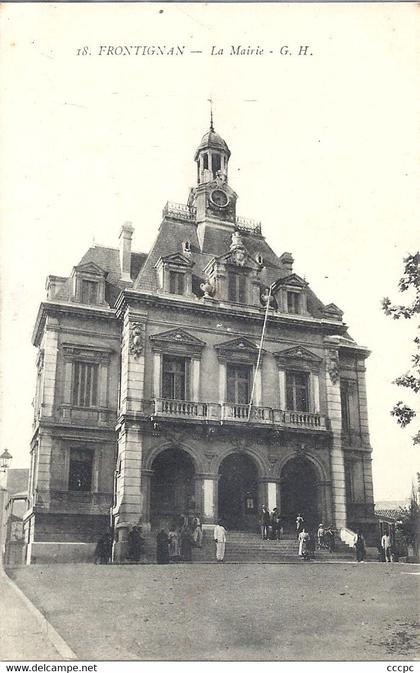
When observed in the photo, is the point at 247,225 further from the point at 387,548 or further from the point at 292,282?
the point at 387,548

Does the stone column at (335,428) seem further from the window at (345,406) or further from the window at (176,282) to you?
the window at (176,282)

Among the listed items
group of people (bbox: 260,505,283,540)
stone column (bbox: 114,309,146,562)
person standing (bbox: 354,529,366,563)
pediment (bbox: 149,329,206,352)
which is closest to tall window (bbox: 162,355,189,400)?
pediment (bbox: 149,329,206,352)

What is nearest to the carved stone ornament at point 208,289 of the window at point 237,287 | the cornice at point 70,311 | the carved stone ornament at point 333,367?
the window at point 237,287

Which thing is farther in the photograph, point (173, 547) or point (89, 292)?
point (89, 292)

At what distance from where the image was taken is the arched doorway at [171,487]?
84.4 ft

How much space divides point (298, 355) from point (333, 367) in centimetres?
191

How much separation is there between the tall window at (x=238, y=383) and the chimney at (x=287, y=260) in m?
6.88

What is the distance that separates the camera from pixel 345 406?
31766mm

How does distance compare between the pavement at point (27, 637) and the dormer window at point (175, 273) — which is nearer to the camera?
the pavement at point (27, 637)

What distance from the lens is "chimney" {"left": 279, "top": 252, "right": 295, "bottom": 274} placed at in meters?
33.0

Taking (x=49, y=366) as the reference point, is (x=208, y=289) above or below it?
above

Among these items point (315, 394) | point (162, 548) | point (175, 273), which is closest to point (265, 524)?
point (162, 548)

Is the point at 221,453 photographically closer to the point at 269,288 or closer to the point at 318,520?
the point at 318,520
